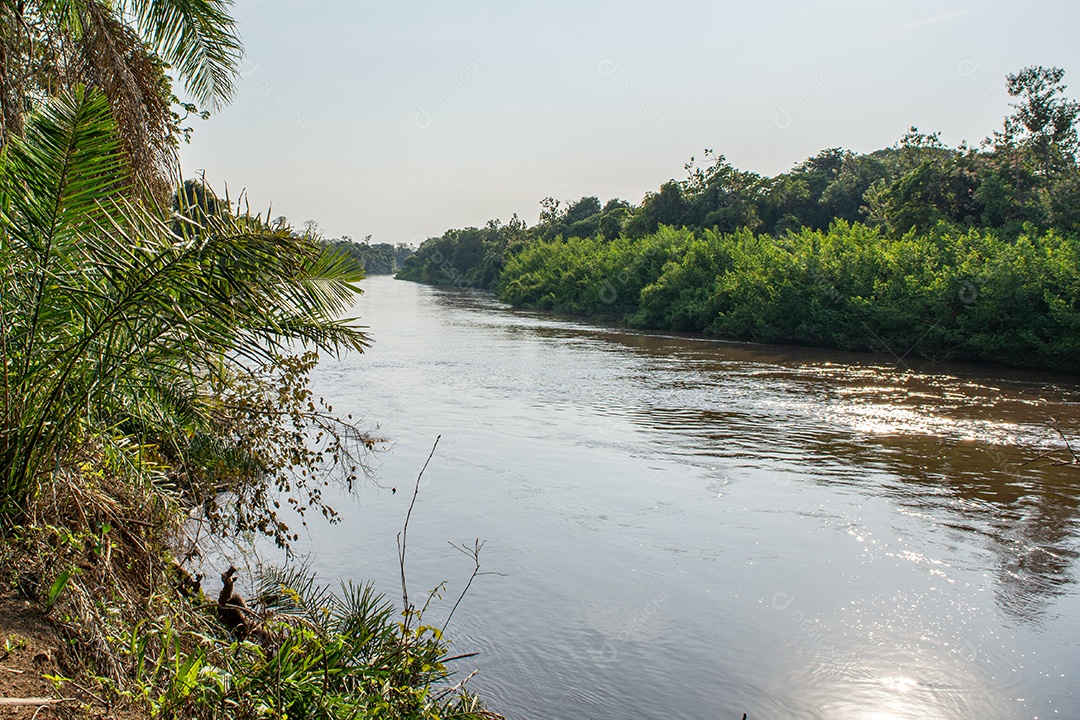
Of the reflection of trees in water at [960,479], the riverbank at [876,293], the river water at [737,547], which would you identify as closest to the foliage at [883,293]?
the riverbank at [876,293]

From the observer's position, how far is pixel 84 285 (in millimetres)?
4762

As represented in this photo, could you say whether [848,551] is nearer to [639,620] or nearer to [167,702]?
[639,620]

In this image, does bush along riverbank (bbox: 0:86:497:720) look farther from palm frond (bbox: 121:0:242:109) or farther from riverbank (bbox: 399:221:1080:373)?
riverbank (bbox: 399:221:1080:373)

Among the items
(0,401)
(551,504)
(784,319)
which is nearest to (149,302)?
(0,401)

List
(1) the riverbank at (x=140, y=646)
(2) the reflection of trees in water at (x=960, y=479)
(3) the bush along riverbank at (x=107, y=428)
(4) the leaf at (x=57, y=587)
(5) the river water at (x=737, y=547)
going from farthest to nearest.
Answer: (2) the reflection of trees in water at (x=960, y=479) → (5) the river water at (x=737, y=547) → (3) the bush along riverbank at (x=107, y=428) → (4) the leaf at (x=57, y=587) → (1) the riverbank at (x=140, y=646)

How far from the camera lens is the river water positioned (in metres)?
7.19

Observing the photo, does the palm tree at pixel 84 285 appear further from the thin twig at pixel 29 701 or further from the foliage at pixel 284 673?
the thin twig at pixel 29 701

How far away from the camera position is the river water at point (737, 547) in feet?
23.6

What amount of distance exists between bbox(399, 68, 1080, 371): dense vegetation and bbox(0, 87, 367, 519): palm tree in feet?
80.4

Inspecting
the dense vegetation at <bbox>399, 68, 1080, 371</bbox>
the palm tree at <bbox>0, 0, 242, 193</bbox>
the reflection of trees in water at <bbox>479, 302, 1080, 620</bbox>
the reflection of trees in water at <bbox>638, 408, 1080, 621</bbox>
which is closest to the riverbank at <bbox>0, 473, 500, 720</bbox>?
the palm tree at <bbox>0, 0, 242, 193</bbox>

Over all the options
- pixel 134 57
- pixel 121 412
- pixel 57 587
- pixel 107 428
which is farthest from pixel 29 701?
pixel 134 57

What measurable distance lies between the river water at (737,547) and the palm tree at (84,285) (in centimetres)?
361

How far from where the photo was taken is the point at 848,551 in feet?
34.0

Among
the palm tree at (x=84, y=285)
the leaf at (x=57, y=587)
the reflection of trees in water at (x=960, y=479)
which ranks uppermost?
the palm tree at (x=84, y=285)
